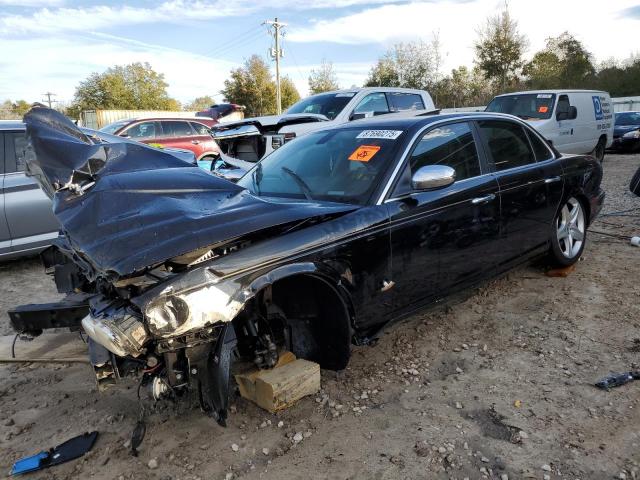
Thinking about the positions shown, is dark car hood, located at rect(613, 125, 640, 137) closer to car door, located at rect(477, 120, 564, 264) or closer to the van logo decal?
the van logo decal

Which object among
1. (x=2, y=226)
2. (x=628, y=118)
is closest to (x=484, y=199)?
(x=2, y=226)

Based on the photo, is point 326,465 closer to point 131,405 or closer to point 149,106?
point 131,405

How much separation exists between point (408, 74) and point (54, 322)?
34124 millimetres

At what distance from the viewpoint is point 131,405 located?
2951 millimetres

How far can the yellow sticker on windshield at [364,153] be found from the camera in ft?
11.0

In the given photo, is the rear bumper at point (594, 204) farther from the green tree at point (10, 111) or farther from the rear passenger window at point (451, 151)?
the green tree at point (10, 111)

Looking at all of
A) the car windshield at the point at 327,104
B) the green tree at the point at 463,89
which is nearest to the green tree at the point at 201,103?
the green tree at the point at 463,89

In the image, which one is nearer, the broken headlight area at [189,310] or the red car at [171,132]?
the broken headlight area at [189,310]

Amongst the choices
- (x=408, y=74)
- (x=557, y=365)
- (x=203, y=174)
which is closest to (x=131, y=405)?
(x=203, y=174)

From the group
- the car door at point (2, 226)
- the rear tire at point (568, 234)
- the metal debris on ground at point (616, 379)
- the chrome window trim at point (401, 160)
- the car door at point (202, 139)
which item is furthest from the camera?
the car door at point (202, 139)

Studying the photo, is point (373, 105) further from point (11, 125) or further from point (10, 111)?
point (10, 111)

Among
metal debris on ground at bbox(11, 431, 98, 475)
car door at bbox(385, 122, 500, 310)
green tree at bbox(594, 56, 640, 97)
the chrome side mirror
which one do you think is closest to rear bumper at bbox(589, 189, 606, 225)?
car door at bbox(385, 122, 500, 310)

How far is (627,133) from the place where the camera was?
1602 cm

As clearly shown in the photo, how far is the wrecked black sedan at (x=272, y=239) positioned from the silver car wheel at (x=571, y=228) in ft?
2.03
